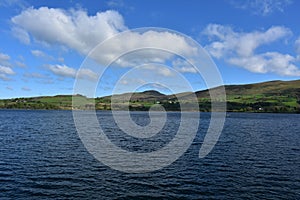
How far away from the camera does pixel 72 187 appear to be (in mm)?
27219

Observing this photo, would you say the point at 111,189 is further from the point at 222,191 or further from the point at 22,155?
the point at 22,155

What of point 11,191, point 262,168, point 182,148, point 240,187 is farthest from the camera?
point 182,148

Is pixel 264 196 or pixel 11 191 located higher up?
pixel 11 191

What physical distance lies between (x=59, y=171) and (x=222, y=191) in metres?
18.7

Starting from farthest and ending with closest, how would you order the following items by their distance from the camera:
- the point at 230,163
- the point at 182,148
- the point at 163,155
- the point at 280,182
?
the point at 182,148
the point at 163,155
the point at 230,163
the point at 280,182

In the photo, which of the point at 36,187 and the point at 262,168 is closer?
the point at 36,187

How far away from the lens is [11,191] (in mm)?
25734

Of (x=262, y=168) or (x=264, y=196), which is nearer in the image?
(x=264, y=196)

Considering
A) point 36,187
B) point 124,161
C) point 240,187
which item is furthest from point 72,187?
point 240,187

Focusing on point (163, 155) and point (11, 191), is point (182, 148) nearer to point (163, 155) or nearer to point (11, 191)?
point (163, 155)

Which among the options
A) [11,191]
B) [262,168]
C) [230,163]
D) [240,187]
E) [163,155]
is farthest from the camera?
[163,155]

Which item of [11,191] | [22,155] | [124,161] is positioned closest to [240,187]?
[124,161]

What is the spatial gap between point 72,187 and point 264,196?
18.3 metres

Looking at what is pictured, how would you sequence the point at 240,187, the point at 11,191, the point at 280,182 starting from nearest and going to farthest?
1. the point at 11,191
2. the point at 240,187
3. the point at 280,182
